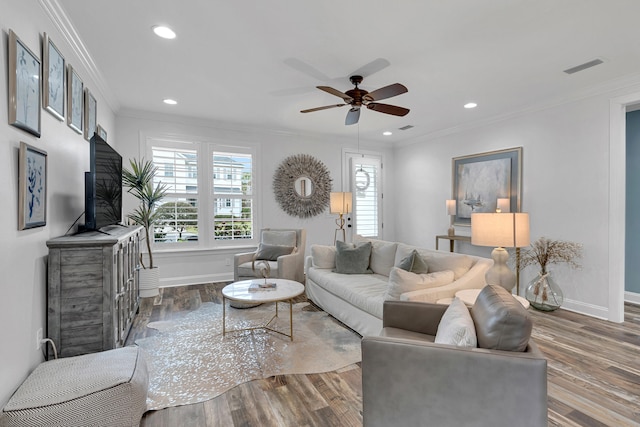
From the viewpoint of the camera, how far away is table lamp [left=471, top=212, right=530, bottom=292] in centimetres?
243

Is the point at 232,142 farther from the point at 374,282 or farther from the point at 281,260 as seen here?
the point at 374,282

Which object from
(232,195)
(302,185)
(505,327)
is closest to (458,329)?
(505,327)

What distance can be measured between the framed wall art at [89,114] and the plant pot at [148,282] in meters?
1.87

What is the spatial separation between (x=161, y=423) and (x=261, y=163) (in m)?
4.14

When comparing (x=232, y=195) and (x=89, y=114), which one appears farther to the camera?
(x=232, y=195)

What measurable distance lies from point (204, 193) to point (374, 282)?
10.1 feet

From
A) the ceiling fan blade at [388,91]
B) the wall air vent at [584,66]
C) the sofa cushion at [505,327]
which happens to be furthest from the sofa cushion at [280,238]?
the wall air vent at [584,66]

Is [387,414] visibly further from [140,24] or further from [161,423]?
[140,24]

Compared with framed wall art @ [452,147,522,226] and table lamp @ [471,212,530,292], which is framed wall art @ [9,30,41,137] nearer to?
table lamp @ [471,212,530,292]

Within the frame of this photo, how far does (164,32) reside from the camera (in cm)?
249

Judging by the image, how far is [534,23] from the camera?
237 cm

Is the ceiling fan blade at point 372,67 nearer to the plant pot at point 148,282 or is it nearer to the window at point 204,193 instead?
the window at point 204,193

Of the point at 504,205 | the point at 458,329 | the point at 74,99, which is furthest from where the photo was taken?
the point at 504,205

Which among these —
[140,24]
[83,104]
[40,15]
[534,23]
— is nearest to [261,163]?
[83,104]
